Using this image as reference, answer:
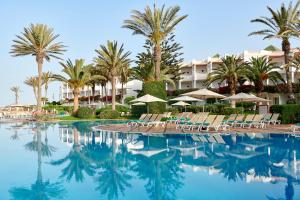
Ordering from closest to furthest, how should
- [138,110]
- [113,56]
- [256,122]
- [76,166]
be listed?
[76,166], [256,122], [138,110], [113,56]

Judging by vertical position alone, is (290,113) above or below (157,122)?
above

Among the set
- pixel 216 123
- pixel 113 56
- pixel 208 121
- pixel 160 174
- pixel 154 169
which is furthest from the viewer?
pixel 113 56

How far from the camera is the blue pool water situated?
23.4 ft

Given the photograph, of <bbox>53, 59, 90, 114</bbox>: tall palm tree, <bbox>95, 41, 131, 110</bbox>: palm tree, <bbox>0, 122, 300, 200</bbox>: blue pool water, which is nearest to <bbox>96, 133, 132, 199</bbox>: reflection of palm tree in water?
<bbox>0, 122, 300, 200</bbox>: blue pool water

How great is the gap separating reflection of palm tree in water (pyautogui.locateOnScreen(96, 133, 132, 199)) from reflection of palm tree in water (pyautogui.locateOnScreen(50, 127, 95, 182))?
16.0 inches

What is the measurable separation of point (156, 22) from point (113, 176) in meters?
21.0

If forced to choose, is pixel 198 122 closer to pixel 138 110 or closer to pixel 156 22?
pixel 156 22

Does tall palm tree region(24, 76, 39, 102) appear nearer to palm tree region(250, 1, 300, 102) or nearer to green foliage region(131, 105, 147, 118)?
green foliage region(131, 105, 147, 118)

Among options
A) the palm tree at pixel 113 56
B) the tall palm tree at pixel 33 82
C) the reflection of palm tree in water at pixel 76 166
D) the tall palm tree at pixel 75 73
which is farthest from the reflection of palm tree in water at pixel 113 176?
the tall palm tree at pixel 33 82

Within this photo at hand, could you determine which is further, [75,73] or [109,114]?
[75,73]

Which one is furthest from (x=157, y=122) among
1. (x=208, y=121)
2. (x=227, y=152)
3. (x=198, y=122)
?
(x=227, y=152)

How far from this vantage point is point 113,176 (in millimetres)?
8742

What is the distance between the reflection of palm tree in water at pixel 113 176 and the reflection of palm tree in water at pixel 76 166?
1.34 ft

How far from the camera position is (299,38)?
2167 cm
